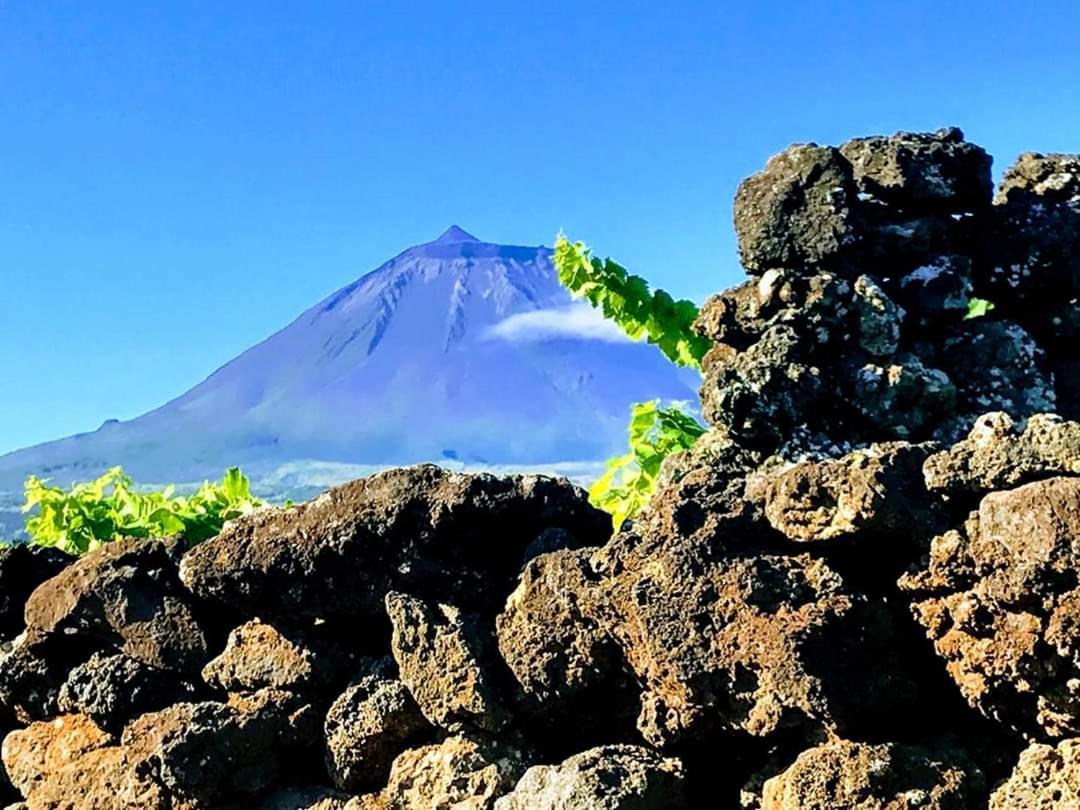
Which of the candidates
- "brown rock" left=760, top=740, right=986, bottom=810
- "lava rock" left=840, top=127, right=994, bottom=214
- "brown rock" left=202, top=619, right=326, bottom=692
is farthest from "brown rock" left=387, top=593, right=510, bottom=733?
"lava rock" left=840, top=127, right=994, bottom=214

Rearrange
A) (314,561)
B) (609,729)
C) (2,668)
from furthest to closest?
(2,668), (314,561), (609,729)

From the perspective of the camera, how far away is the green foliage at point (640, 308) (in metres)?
10.2

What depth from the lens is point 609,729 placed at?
4.95 metres

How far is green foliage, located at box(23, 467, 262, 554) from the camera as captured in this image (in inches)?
396

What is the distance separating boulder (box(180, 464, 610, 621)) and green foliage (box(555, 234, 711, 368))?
482 cm

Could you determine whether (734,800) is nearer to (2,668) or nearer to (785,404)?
(785,404)

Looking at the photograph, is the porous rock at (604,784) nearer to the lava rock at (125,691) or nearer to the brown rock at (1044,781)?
the brown rock at (1044,781)

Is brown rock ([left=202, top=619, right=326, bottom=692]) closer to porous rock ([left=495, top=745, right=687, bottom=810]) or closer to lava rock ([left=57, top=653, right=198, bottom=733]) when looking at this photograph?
lava rock ([left=57, top=653, right=198, bottom=733])

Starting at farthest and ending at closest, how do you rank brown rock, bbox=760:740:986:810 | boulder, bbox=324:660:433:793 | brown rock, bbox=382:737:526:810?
boulder, bbox=324:660:433:793 < brown rock, bbox=382:737:526:810 < brown rock, bbox=760:740:986:810

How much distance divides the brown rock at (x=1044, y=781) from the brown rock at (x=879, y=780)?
10 cm

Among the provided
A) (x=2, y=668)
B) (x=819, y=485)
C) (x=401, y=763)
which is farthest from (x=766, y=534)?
(x=2, y=668)

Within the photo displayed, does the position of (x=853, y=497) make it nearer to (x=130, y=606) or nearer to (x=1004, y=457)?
(x=1004, y=457)

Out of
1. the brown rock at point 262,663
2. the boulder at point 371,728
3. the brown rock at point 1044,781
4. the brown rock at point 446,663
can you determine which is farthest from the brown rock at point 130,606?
the brown rock at point 1044,781

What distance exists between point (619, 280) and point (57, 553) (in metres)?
4.89
